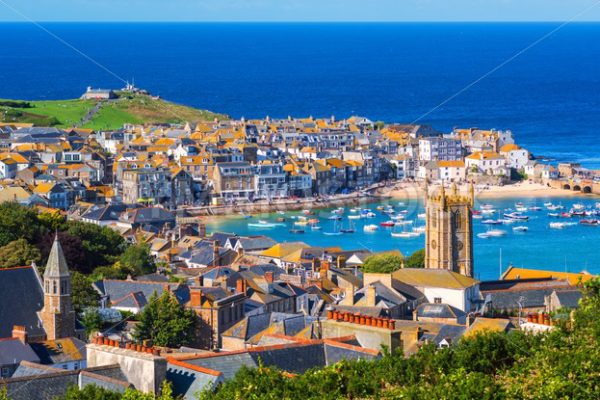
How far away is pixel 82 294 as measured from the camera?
2656cm

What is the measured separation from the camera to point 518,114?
11100cm

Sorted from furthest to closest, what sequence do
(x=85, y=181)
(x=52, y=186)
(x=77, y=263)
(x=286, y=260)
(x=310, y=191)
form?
1. (x=310, y=191)
2. (x=85, y=181)
3. (x=52, y=186)
4. (x=286, y=260)
5. (x=77, y=263)

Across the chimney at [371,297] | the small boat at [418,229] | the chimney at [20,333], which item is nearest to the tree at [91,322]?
the chimney at [20,333]

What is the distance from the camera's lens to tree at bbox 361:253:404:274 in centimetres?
3512

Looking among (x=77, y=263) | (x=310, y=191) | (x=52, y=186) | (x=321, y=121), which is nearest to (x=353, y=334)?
(x=77, y=263)

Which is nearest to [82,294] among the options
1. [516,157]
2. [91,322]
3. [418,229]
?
[91,322]

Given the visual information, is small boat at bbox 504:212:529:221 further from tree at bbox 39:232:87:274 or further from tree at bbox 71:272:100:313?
tree at bbox 71:272:100:313

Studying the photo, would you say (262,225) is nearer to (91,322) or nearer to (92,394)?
(91,322)

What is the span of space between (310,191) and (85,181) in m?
12.1

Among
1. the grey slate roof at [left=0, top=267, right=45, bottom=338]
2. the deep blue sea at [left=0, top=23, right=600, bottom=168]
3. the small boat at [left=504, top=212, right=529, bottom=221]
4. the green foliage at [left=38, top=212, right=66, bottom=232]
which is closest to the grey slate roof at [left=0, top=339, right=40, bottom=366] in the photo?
the grey slate roof at [left=0, top=267, right=45, bottom=338]

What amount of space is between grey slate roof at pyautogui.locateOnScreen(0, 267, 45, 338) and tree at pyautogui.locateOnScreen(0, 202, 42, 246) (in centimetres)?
730

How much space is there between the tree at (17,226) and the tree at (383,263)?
8.91 m

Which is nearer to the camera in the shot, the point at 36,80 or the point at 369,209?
the point at 369,209

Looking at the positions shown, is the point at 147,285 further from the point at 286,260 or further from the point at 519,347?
the point at 519,347
